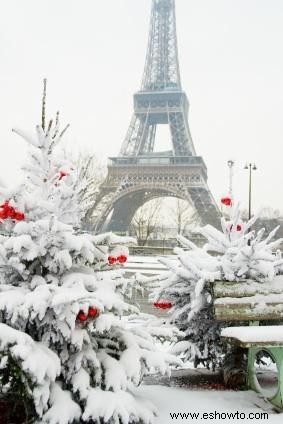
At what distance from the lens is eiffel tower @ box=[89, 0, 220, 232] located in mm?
47469

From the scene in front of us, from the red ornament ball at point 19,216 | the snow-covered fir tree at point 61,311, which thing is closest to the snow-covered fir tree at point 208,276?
the snow-covered fir tree at point 61,311

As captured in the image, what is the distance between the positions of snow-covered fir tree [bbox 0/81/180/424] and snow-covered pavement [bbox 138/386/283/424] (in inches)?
17.2

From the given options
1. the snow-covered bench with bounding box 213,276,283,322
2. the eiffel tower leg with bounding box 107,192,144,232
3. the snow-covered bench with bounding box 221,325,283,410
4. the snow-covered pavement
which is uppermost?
the eiffel tower leg with bounding box 107,192,144,232

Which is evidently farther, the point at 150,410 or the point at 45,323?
the point at 150,410

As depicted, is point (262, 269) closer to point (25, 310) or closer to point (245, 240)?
point (245, 240)

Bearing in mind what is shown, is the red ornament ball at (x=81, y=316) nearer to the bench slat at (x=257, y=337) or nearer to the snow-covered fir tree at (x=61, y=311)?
the snow-covered fir tree at (x=61, y=311)

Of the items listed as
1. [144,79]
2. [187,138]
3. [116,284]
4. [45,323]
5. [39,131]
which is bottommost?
[45,323]

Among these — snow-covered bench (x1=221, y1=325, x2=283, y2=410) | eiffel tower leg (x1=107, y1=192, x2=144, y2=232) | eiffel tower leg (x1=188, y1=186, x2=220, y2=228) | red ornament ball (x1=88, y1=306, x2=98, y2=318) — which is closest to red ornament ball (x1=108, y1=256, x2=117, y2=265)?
red ornament ball (x1=88, y1=306, x2=98, y2=318)

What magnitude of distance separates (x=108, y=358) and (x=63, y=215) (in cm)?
130

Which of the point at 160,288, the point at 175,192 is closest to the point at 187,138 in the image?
the point at 175,192

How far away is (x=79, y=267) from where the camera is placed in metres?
4.43

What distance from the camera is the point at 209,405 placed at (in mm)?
4699

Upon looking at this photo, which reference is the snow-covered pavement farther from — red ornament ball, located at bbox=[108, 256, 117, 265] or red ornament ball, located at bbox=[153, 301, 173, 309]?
red ornament ball, located at bbox=[108, 256, 117, 265]

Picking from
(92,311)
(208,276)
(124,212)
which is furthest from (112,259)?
(124,212)
